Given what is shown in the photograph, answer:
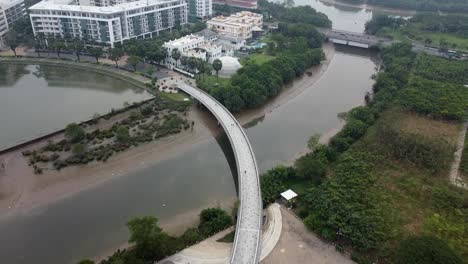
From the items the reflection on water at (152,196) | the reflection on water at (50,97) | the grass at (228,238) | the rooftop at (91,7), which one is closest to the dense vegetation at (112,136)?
the reflection on water at (50,97)

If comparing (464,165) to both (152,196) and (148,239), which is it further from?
(148,239)

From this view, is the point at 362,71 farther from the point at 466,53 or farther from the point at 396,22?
the point at 396,22

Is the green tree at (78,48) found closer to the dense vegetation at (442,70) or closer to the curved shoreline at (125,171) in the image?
the curved shoreline at (125,171)

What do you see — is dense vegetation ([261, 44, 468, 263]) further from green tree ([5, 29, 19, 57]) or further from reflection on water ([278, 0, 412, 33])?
green tree ([5, 29, 19, 57])

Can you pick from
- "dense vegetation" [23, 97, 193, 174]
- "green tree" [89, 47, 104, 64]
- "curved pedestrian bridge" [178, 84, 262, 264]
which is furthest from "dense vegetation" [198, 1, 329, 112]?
"green tree" [89, 47, 104, 64]

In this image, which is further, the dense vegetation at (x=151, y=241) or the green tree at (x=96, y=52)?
the green tree at (x=96, y=52)

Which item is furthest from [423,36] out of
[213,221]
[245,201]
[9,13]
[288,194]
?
[9,13]
